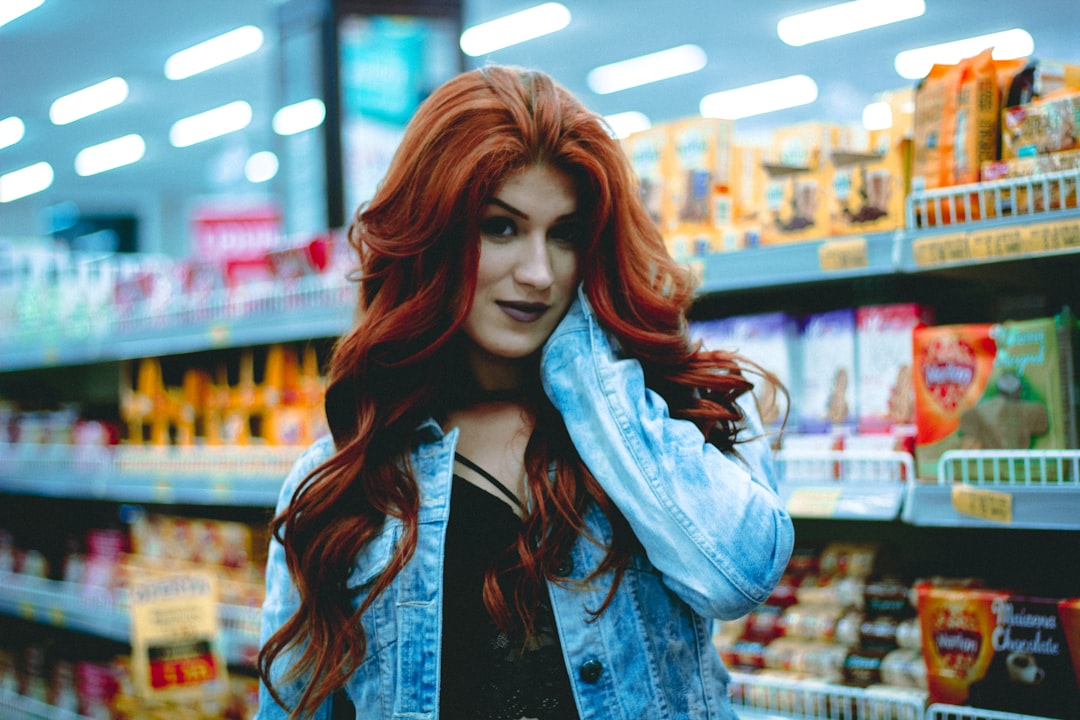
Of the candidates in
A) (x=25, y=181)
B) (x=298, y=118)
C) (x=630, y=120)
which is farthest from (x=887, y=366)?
(x=25, y=181)

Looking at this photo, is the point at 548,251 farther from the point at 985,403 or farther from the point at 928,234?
the point at 985,403

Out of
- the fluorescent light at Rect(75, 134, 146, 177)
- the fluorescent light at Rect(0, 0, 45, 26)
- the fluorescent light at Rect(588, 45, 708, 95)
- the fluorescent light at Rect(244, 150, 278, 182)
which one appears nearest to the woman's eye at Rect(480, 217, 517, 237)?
the fluorescent light at Rect(0, 0, 45, 26)

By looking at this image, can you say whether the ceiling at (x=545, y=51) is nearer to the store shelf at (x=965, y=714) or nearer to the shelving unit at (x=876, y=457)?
the shelving unit at (x=876, y=457)

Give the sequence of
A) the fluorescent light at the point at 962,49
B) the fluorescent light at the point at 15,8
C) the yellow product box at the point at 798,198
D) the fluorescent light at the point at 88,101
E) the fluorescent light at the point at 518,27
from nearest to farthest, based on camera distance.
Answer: the yellow product box at the point at 798,198
the fluorescent light at the point at 15,8
the fluorescent light at the point at 962,49
the fluorescent light at the point at 518,27
the fluorescent light at the point at 88,101

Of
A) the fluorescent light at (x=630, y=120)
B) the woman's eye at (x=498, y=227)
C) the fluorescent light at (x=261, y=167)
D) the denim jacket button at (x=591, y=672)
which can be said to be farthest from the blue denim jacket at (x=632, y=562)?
the fluorescent light at (x=261, y=167)

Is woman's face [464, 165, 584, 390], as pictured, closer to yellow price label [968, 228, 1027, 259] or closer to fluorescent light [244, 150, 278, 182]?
yellow price label [968, 228, 1027, 259]

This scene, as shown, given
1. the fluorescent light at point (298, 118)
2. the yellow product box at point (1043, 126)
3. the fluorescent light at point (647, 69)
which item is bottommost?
the yellow product box at point (1043, 126)

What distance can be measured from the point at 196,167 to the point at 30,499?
33.1 feet

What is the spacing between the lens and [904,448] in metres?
1.67

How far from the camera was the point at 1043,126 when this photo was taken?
1482 millimetres

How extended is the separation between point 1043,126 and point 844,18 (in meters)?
6.60

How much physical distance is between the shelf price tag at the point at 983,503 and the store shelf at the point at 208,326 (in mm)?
1387

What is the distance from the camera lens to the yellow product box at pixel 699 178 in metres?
1.97

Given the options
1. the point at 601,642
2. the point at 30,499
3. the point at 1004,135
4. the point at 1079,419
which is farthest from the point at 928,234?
the point at 30,499
